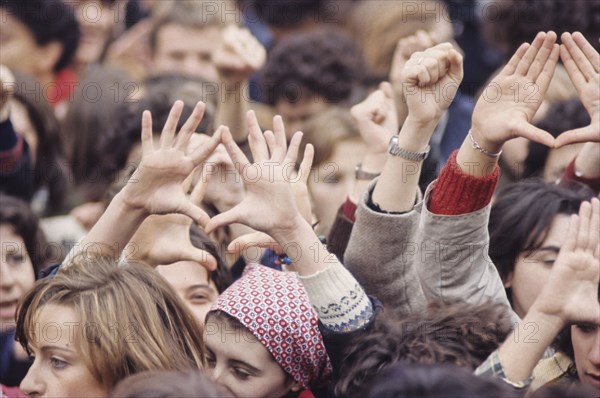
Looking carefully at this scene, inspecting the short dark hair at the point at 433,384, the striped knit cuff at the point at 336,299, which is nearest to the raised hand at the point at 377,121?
the striped knit cuff at the point at 336,299

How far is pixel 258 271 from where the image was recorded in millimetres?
2869

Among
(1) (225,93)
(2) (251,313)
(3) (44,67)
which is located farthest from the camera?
(3) (44,67)

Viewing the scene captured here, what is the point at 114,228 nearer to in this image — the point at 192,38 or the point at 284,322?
the point at 284,322

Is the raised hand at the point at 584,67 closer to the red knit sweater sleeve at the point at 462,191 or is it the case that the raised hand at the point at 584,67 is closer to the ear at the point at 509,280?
the red knit sweater sleeve at the point at 462,191

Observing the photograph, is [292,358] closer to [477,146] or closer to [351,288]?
[351,288]

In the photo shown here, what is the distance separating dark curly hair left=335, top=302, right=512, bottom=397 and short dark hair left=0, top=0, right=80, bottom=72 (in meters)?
3.33

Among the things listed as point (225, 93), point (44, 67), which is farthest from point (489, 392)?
point (44, 67)

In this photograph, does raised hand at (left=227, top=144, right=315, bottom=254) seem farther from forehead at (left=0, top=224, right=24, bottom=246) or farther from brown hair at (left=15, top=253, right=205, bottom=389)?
forehead at (left=0, top=224, right=24, bottom=246)

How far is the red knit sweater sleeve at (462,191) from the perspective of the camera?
8.55 feet

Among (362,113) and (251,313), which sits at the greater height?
(362,113)

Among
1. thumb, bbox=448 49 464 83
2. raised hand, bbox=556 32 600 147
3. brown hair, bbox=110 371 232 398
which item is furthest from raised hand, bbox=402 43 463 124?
brown hair, bbox=110 371 232 398

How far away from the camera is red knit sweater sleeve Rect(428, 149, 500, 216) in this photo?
261 cm

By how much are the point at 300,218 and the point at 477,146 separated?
47cm

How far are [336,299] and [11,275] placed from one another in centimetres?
133
